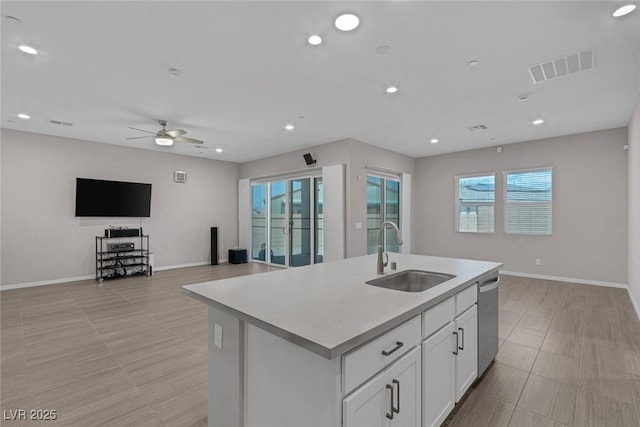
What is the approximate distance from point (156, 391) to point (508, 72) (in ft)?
14.4

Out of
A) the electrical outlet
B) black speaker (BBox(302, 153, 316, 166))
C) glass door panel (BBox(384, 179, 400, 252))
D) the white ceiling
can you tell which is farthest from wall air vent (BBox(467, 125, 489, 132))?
the electrical outlet

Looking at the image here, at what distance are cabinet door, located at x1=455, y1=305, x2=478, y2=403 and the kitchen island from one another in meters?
0.02

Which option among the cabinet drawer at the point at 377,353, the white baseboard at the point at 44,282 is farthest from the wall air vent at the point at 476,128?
the white baseboard at the point at 44,282

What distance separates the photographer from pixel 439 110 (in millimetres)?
4273

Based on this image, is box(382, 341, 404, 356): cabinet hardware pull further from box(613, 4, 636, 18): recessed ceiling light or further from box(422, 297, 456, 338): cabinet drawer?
box(613, 4, 636, 18): recessed ceiling light

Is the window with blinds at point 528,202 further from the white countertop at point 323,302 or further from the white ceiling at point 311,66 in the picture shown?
the white countertop at point 323,302

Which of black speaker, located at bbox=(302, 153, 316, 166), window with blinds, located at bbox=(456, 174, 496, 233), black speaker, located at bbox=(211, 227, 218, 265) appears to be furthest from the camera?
black speaker, located at bbox=(211, 227, 218, 265)

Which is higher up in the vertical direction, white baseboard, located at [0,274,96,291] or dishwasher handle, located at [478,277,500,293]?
dishwasher handle, located at [478,277,500,293]

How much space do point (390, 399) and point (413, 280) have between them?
1.18 metres

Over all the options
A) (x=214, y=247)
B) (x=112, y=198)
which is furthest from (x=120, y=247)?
(x=214, y=247)

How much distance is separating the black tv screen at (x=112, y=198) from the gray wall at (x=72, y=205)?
165mm

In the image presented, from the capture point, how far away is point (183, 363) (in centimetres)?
259

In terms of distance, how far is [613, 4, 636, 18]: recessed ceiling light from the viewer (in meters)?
2.12

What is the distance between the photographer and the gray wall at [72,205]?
529 centimetres
